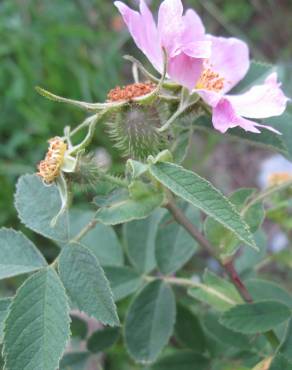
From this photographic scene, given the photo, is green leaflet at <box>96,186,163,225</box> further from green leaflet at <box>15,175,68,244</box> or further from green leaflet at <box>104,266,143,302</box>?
green leaflet at <box>104,266,143,302</box>

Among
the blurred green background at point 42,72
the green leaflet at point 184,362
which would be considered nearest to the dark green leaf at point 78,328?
the green leaflet at point 184,362

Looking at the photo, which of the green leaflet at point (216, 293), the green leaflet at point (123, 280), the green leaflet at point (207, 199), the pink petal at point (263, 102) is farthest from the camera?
the green leaflet at point (123, 280)

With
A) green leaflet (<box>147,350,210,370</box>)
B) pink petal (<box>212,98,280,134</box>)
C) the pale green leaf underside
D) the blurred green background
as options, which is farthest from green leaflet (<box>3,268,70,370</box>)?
the blurred green background

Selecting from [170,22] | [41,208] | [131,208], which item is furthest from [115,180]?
[170,22]

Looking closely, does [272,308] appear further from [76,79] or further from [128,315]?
[76,79]

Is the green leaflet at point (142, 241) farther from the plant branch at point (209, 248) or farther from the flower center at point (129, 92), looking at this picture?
the flower center at point (129, 92)

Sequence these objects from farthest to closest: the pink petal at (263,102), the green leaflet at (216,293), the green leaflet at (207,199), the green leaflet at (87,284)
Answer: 1. the green leaflet at (216,293)
2. the pink petal at (263,102)
3. the green leaflet at (87,284)
4. the green leaflet at (207,199)
